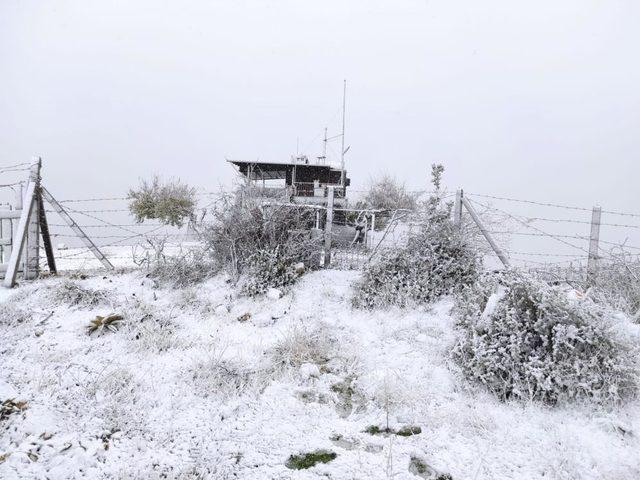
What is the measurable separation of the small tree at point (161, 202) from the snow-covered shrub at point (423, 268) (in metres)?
18.3

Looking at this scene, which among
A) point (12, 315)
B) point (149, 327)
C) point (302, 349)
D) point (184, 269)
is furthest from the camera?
point (184, 269)

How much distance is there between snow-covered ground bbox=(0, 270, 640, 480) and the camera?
100 inches

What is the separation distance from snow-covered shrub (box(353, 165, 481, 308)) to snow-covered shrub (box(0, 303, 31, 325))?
4352 mm

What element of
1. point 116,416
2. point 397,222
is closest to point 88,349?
point 116,416

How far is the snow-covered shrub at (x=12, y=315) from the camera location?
4.87 m

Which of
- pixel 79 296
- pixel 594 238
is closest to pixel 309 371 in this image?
pixel 79 296

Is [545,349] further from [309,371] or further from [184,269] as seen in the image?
[184,269]

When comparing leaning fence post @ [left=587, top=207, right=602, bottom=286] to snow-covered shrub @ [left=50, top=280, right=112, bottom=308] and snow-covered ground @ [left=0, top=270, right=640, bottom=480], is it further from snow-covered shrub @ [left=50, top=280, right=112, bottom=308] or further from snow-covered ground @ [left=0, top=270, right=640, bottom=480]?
snow-covered shrub @ [left=50, top=280, right=112, bottom=308]

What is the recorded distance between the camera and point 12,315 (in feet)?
16.5

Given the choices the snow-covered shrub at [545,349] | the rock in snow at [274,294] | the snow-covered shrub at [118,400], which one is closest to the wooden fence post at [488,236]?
the snow-covered shrub at [545,349]

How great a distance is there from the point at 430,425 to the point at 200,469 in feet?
5.58

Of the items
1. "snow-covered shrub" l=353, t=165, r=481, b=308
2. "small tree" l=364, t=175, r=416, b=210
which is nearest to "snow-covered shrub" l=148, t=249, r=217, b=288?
"snow-covered shrub" l=353, t=165, r=481, b=308

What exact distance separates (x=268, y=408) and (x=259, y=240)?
348 centimetres

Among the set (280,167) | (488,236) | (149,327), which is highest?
(280,167)
